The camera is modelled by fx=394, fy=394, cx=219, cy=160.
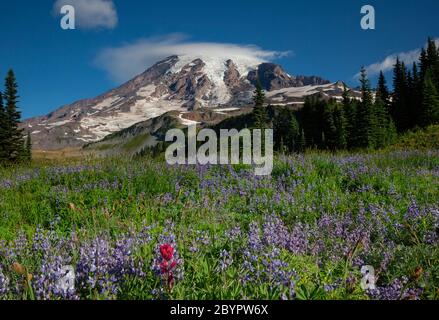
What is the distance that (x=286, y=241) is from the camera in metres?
4.77

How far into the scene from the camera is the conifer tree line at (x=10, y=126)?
195 feet

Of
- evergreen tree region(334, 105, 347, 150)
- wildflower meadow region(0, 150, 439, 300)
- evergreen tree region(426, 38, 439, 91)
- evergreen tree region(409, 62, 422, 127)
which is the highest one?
evergreen tree region(426, 38, 439, 91)

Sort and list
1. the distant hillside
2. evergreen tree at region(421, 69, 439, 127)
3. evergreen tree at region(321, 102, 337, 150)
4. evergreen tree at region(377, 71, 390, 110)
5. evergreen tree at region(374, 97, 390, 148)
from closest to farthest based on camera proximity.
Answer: the distant hillside
evergreen tree at region(421, 69, 439, 127)
evergreen tree at region(374, 97, 390, 148)
evergreen tree at region(321, 102, 337, 150)
evergreen tree at region(377, 71, 390, 110)

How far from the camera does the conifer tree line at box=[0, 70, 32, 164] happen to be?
59531mm

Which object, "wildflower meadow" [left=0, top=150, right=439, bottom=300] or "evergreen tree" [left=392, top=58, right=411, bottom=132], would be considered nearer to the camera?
"wildflower meadow" [left=0, top=150, right=439, bottom=300]

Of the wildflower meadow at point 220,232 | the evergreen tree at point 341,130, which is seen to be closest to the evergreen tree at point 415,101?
the evergreen tree at point 341,130

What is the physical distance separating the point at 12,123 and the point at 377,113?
5692cm

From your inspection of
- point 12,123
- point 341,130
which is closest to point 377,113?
point 341,130

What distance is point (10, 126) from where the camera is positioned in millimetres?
61094

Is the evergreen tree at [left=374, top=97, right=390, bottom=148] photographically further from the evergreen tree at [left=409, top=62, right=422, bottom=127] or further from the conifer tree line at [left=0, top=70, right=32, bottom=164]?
the conifer tree line at [left=0, top=70, right=32, bottom=164]

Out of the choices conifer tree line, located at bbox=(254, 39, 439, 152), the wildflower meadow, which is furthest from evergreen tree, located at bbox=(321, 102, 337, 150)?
the wildflower meadow

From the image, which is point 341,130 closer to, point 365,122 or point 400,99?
point 365,122

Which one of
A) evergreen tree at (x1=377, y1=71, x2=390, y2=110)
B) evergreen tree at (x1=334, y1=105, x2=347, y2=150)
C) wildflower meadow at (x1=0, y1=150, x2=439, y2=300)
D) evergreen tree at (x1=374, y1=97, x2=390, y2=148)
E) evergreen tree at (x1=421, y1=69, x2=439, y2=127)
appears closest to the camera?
wildflower meadow at (x1=0, y1=150, x2=439, y2=300)
